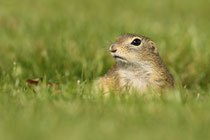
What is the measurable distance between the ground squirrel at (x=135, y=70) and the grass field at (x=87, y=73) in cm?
24

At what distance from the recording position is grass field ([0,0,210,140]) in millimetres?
3133

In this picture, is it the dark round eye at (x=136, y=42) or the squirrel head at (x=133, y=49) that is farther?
the dark round eye at (x=136, y=42)

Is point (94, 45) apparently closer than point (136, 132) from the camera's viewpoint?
No

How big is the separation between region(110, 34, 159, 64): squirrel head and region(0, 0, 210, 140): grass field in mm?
445

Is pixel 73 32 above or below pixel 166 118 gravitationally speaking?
above

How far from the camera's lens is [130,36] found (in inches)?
196

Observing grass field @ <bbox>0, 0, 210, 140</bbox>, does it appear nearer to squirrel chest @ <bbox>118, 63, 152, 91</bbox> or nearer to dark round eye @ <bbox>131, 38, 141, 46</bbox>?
squirrel chest @ <bbox>118, 63, 152, 91</bbox>

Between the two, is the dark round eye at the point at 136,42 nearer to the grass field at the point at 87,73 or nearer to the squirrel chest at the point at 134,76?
the squirrel chest at the point at 134,76

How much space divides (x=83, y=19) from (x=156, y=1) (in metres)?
4.84

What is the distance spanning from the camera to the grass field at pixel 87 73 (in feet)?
10.3

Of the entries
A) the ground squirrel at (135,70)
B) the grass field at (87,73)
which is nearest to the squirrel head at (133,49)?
the ground squirrel at (135,70)

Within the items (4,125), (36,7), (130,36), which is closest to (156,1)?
(36,7)

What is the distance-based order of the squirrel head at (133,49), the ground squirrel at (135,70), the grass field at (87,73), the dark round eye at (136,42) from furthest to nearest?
the dark round eye at (136,42) → the ground squirrel at (135,70) → the squirrel head at (133,49) → the grass field at (87,73)

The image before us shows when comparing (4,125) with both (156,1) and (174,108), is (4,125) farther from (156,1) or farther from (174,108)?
(156,1)
